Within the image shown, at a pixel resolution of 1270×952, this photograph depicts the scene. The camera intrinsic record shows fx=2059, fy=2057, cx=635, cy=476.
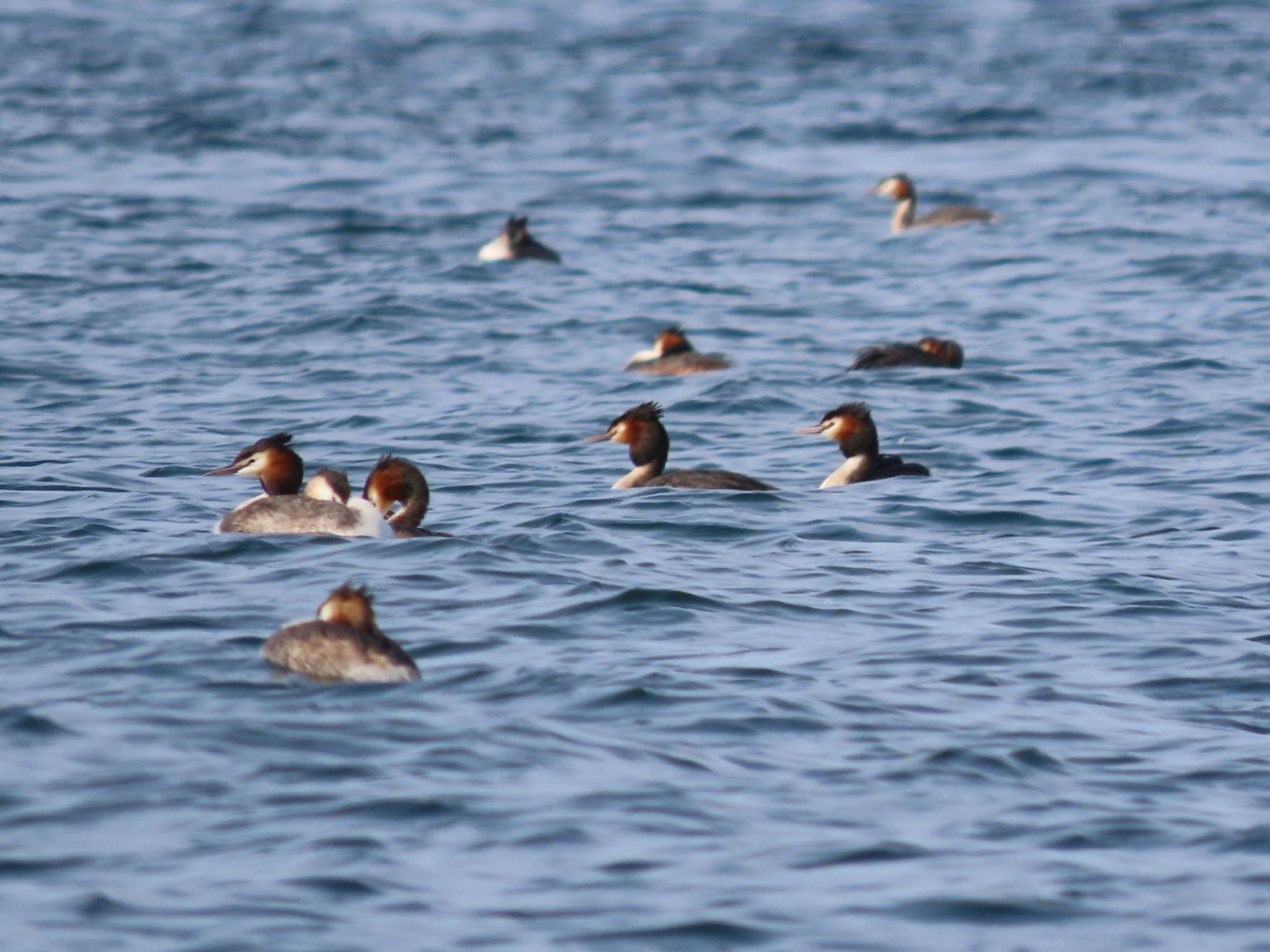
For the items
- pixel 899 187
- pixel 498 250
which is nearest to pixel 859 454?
pixel 498 250

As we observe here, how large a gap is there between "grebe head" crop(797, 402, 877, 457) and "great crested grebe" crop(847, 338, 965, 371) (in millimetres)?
4370

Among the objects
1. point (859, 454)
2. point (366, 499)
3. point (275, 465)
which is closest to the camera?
point (366, 499)

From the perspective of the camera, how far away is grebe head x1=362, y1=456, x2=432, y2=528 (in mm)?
12422

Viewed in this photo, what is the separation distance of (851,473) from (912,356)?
194 inches

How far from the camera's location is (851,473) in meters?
14.5

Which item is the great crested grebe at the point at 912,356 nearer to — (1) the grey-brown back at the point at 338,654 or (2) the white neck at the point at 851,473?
(2) the white neck at the point at 851,473

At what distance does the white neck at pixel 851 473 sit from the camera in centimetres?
1452

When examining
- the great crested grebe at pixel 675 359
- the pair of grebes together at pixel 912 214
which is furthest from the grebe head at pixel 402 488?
the pair of grebes together at pixel 912 214

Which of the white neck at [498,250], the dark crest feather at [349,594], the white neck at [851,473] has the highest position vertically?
the white neck at [498,250]

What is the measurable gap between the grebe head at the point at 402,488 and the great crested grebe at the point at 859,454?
3374mm

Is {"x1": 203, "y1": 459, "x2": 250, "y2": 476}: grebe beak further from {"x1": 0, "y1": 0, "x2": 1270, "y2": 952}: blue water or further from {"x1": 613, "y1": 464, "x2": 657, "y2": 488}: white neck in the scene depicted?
{"x1": 613, "y1": 464, "x2": 657, "y2": 488}: white neck

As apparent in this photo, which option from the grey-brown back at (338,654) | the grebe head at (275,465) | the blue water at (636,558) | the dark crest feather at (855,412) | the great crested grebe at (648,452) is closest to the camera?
the blue water at (636,558)

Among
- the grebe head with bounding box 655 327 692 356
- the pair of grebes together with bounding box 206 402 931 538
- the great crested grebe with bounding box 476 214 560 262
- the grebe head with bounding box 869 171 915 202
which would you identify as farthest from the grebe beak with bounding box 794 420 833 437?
the grebe head with bounding box 869 171 915 202

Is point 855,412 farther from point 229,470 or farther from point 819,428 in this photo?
point 229,470
